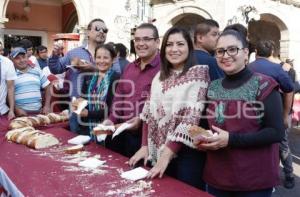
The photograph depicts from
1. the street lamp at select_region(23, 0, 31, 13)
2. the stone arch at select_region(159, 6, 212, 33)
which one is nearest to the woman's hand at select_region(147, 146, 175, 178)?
the street lamp at select_region(23, 0, 31, 13)

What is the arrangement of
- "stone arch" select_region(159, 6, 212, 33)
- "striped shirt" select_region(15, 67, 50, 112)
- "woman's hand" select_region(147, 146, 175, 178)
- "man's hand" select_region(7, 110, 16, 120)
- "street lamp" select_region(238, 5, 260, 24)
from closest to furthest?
1. "woman's hand" select_region(147, 146, 175, 178)
2. "man's hand" select_region(7, 110, 16, 120)
3. "striped shirt" select_region(15, 67, 50, 112)
4. "street lamp" select_region(238, 5, 260, 24)
5. "stone arch" select_region(159, 6, 212, 33)

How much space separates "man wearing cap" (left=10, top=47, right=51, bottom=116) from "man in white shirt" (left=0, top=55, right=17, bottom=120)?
3.7 inches

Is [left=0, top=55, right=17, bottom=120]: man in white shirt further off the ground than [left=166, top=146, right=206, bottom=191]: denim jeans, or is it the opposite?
[left=0, top=55, right=17, bottom=120]: man in white shirt

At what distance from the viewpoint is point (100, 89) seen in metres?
3.44

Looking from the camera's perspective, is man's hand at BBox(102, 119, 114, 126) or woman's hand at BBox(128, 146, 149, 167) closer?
woman's hand at BBox(128, 146, 149, 167)

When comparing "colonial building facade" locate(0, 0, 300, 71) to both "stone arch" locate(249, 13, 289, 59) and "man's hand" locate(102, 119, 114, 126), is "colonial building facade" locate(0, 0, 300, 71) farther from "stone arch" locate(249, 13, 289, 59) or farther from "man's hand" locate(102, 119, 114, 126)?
"man's hand" locate(102, 119, 114, 126)

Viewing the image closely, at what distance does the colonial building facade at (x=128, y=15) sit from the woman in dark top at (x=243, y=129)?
7831 mm

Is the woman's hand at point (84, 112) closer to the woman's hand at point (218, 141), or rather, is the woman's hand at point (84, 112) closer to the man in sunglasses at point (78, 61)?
the man in sunglasses at point (78, 61)

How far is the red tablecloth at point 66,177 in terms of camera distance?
205cm

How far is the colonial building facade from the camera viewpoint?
39.1 feet

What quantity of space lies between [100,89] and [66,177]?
127 centimetres

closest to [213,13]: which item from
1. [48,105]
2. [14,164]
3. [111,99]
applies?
[48,105]

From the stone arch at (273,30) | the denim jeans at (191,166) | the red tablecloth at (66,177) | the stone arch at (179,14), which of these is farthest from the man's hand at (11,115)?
the stone arch at (273,30)

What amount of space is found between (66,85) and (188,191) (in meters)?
2.76
